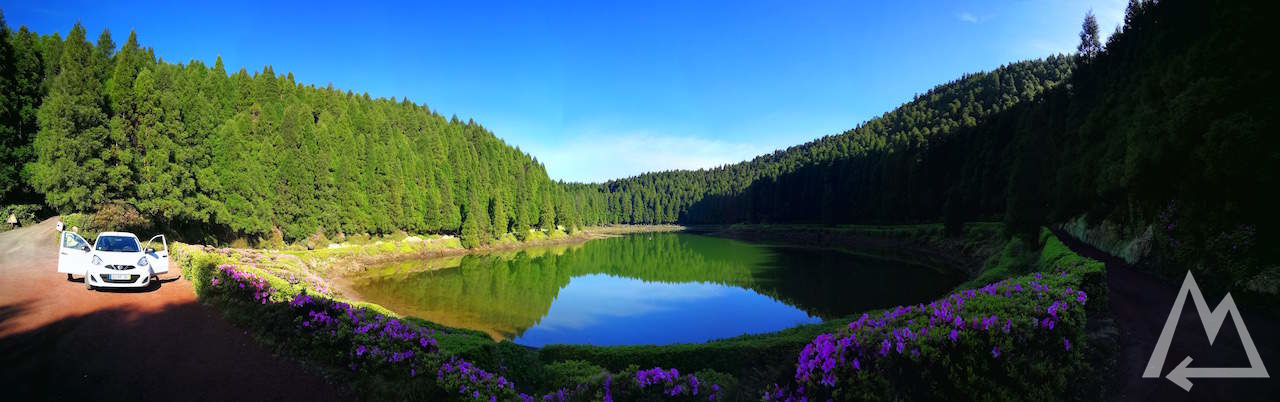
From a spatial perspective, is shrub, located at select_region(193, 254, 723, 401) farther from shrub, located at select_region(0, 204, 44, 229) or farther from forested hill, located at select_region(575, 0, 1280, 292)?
shrub, located at select_region(0, 204, 44, 229)

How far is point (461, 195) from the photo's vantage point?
71.6 meters

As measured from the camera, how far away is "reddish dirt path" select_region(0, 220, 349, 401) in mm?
7570

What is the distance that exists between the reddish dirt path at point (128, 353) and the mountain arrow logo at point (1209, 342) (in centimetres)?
1301

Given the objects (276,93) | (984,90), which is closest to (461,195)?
(276,93)

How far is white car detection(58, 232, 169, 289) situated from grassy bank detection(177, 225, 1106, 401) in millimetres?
4122

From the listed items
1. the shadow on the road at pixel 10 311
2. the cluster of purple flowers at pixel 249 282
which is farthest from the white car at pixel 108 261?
the cluster of purple flowers at pixel 249 282

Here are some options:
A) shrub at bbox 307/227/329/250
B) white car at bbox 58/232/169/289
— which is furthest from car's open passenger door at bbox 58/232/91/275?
shrub at bbox 307/227/329/250

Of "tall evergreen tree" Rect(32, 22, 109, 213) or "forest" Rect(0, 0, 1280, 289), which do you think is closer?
"forest" Rect(0, 0, 1280, 289)

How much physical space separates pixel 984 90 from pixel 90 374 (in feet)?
559

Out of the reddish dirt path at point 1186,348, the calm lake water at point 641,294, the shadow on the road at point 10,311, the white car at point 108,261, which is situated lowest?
the calm lake water at point 641,294

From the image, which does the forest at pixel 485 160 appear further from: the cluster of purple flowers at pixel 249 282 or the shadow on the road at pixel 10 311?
the cluster of purple flowers at pixel 249 282

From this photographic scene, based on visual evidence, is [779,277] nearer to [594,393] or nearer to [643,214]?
[594,393]

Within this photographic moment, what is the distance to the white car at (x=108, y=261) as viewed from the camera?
13945mm

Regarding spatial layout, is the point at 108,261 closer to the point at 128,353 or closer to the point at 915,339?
the point at 128,353
